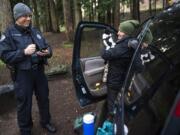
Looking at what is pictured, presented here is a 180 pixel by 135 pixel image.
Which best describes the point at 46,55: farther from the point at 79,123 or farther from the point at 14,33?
the point at 79,123

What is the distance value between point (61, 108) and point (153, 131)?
168 inches

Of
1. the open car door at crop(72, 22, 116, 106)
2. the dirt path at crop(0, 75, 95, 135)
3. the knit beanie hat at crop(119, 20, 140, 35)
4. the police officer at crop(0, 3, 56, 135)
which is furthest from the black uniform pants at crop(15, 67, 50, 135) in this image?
the knit beanie hat at crop(119, 20, 140, 35)

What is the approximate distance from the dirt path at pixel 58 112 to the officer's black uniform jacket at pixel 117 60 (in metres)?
1.30

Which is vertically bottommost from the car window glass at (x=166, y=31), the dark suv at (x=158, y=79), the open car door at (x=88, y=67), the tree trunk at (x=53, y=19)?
the tree trunk at (x=53, y=19)

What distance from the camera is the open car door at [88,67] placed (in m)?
4.57

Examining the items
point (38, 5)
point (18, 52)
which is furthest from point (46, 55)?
point (38, 5)

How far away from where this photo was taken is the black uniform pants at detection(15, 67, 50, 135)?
183 inches

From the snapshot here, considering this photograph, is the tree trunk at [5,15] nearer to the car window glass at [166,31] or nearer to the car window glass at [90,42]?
the car window glass at [90,42]

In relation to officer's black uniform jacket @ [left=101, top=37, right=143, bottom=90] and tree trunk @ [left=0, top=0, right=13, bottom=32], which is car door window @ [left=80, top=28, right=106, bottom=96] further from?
tree trunk @ [left=0, top=0, right=13, bottom=32]

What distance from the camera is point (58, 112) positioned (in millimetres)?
6055

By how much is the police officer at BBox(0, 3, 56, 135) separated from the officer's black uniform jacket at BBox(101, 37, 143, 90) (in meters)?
0.93

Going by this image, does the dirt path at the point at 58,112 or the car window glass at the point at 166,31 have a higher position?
the car window glass at the point at 166,31

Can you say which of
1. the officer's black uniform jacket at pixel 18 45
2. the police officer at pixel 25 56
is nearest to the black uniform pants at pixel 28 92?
the police officer at pixel 25 56

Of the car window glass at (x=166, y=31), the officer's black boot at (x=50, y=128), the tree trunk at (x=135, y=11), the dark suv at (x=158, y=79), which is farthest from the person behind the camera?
the tree trunk at (x=135, y=11)
